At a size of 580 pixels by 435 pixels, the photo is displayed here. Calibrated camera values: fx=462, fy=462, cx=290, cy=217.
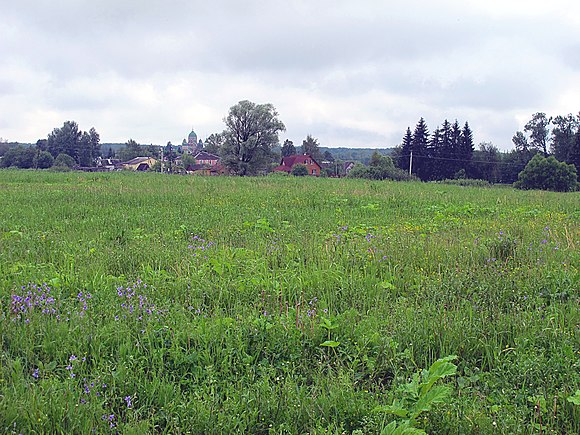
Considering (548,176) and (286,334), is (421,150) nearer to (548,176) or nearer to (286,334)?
(548,176)

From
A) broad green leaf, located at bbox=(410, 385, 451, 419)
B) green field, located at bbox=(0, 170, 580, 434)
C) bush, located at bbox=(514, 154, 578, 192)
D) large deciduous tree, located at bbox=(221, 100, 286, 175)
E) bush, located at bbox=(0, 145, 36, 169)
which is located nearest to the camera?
broad green leaf, located at bbox=(410, 385, 451, 419)

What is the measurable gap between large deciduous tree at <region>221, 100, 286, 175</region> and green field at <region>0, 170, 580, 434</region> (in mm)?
51714

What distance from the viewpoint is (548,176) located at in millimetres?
49062

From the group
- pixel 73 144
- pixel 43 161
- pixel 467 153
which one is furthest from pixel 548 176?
pixel 73 144

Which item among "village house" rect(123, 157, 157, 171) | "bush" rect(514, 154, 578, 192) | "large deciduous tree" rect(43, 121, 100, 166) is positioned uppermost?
"large deciduous tree" rect(43, 121, 100, 166)

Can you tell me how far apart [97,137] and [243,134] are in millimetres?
66711

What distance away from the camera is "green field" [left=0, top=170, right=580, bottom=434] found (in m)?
2.87

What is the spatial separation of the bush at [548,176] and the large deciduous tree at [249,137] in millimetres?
29283

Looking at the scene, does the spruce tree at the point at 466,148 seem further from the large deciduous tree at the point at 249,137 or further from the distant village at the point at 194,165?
the large deciduous tree at the point at 249,137

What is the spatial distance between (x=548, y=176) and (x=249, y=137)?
34798 millimetres

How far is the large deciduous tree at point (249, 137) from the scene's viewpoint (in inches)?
2308

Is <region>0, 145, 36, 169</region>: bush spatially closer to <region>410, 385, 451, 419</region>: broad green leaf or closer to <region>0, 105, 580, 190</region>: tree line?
<region>0, 105, 580, 190</region>: tree line

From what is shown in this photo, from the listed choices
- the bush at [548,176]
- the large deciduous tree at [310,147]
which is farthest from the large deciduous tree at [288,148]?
the bush at [548,176]

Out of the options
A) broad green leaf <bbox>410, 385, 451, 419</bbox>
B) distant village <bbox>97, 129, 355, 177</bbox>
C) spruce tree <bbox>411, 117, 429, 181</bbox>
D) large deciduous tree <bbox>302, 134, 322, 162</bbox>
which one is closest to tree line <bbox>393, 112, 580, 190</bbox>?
spruce tree <bbox>411, 117, 429, 181</bbox>
